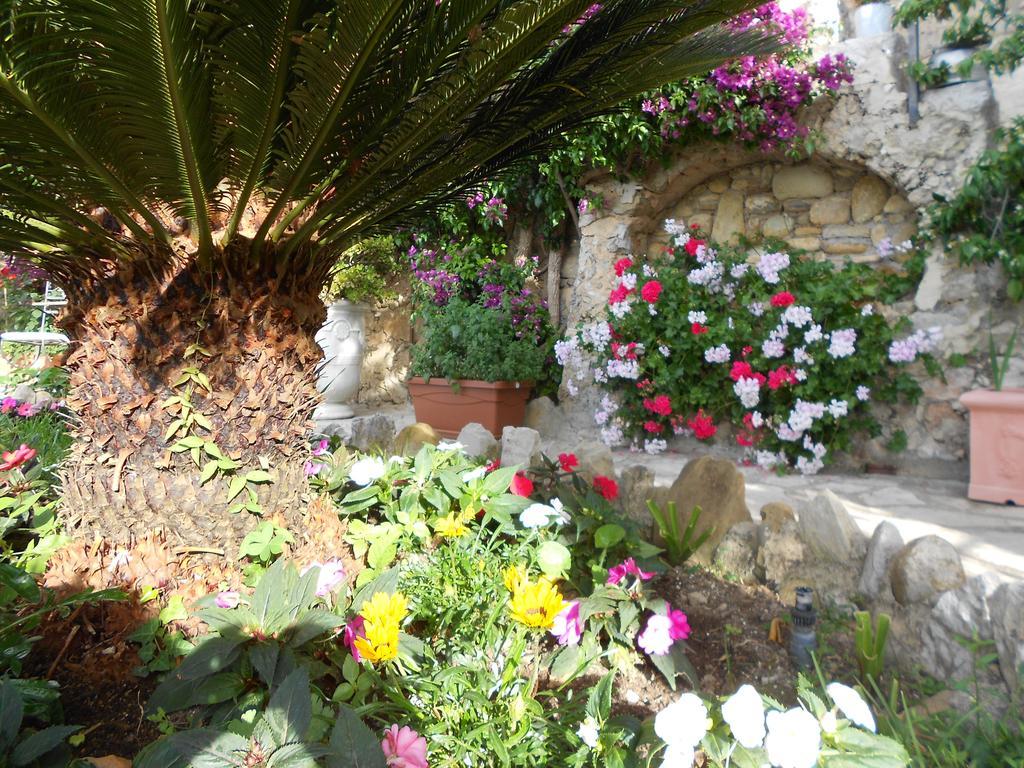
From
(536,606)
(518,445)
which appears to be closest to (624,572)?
(536,606)

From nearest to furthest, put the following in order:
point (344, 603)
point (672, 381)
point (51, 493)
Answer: point (344, 603)
point (51, 493)
point (672, 381)

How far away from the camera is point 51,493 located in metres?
1.73

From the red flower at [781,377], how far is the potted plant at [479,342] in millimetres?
1573

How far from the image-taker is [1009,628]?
139 cm

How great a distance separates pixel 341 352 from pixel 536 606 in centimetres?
416

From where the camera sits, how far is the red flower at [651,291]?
12.7ft

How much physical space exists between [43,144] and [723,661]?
186cm

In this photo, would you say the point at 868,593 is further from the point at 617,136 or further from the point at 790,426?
the point at 617,136

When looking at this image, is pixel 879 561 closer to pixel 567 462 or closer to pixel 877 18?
pixel 567 462

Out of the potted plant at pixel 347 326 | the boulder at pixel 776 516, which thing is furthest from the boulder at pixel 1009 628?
the potted plant at pixel 347 326

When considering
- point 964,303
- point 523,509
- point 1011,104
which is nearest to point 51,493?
point 523,509

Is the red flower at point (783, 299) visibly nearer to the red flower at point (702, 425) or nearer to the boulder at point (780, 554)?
the red flower at point (702, 425)

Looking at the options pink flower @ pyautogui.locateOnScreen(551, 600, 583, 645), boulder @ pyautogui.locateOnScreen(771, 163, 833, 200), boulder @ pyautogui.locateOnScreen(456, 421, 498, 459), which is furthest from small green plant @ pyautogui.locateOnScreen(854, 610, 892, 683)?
boulder @ pyautogui.locateOnScreen(771, 163, 833, 200)

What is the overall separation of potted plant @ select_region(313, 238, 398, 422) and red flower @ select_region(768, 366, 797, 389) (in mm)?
3108
